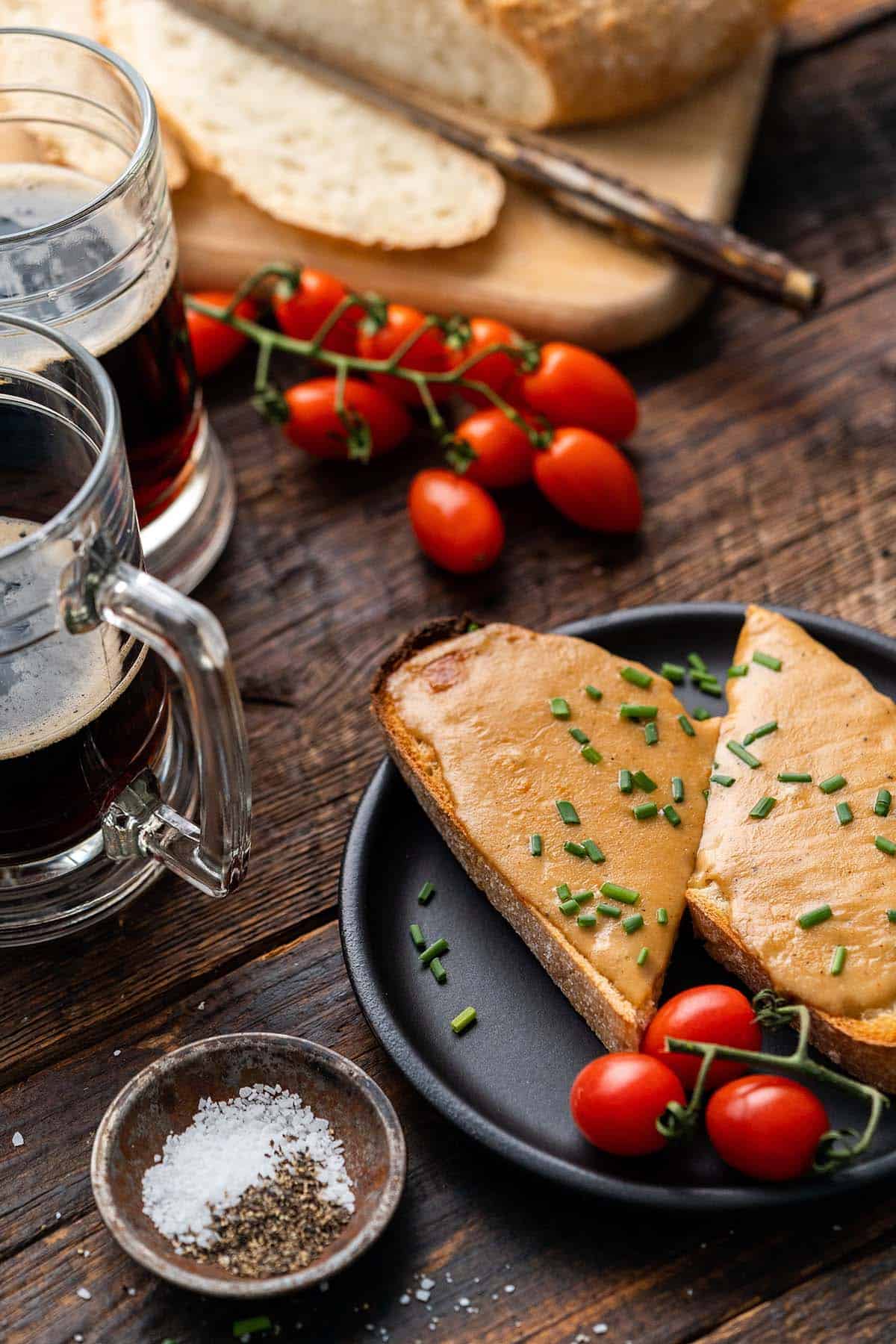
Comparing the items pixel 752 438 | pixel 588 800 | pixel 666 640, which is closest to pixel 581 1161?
pixel 588 800

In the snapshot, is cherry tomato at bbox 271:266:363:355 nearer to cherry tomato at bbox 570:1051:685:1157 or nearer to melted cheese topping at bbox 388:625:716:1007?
melted cheese topping at bbox 388:625:716:1007

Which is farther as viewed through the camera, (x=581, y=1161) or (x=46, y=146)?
(x=46, y=146)

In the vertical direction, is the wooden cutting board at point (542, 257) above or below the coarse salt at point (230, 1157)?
above

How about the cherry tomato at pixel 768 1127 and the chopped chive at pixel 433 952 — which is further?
the chopped chive at pixel 433 952

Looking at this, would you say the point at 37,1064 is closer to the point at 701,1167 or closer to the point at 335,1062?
the point at 335,1062

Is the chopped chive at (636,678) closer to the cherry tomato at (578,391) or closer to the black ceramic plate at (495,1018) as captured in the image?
the black ceramic plate at (495,1018)

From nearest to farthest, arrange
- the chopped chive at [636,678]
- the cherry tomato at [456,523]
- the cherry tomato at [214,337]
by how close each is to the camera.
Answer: the chopped chive at [636,678] < the cherry tomato at [456,523] < the cherry tomato at [214,337]

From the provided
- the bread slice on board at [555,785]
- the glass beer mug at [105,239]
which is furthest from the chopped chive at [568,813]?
the glass beer mug at [105,239]

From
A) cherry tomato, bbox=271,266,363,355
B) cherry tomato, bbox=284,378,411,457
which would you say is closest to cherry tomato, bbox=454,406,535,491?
cherry tomato, bbox=284,378,411,457
